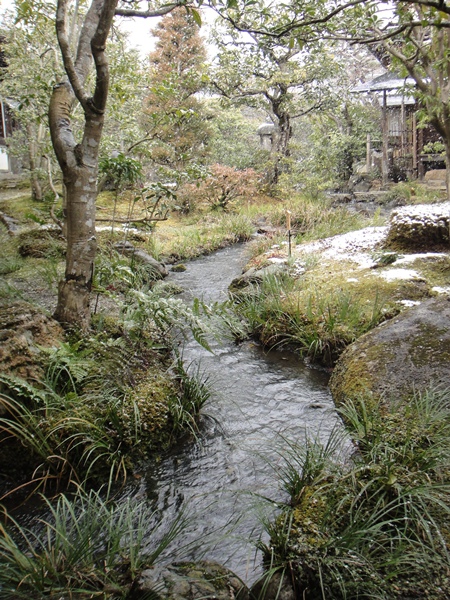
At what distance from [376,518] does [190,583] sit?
955 mm

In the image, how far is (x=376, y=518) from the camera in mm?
2217

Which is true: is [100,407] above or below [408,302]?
below

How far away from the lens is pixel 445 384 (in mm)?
3164

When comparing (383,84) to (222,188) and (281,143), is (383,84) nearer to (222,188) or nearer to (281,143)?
(281,143)

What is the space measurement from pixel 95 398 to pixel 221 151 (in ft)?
59.4

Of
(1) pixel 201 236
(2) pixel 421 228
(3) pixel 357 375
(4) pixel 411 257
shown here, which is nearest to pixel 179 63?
(1) pixel 201 236

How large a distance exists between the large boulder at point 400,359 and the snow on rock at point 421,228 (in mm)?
2960

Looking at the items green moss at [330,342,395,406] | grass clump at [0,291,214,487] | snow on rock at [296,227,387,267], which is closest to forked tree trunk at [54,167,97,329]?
grass clump at [0,291,214,487]

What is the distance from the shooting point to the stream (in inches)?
102

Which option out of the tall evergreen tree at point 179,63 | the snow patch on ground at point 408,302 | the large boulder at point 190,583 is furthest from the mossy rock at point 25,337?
the tall evergreen tree at point 179,63

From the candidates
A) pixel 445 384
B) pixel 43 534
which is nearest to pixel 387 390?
pixel 445 384

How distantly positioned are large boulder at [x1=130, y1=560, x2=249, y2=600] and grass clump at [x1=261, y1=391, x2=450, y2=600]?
0.20 metres

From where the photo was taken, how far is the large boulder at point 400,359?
3277 mm

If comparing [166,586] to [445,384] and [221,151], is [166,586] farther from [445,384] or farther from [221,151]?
[221,151]
